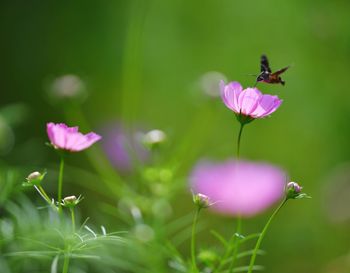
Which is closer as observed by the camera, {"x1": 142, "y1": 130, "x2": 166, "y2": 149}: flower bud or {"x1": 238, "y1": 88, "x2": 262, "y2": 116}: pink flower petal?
{"x1": 238, "y1": 88, "x2": 262, "y2": 116}: pink flower petal

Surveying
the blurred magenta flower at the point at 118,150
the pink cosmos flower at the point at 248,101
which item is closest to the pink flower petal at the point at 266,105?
the pink cosmos flower at the point at 248,101

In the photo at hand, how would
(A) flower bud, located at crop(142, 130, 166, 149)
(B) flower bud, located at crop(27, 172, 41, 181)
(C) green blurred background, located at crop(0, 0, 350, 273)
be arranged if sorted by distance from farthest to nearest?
(C) green blurred background, located at crop(0, 0, 350, 273)
(A) flower bud, located at crop(142, 130, 166, 149)
(B) flower bud, located at crop(27, 172, 41, 181)

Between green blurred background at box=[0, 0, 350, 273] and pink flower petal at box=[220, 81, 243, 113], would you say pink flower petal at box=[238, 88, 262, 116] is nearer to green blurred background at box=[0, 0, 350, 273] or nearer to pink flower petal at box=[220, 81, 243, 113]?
pink flower petal at box=[220, 81, 243, 113]

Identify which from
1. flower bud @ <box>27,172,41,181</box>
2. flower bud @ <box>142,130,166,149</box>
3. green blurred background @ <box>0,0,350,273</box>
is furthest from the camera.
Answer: green blurred background @ <box>0,0,350,273</box>

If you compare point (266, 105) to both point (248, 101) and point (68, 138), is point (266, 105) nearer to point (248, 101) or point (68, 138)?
point (248, 101)

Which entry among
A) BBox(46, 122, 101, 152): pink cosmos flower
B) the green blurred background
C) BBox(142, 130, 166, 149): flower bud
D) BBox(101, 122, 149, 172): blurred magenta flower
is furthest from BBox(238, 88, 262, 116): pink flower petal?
BBox(101, 122, 149, 172): blurred magenta flower

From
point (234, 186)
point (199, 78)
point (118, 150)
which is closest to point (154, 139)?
point (234, 186)
